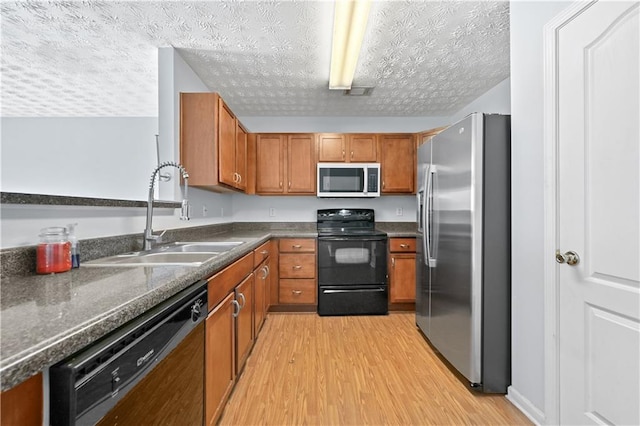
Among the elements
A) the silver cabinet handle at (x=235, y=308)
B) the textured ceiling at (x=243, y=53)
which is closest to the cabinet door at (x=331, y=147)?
the textured ceiling at (x=243, y=53)

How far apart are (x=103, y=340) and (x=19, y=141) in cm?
378

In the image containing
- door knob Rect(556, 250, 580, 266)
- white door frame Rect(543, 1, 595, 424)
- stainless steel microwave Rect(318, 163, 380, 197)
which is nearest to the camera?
door knob Rect(556, 250, 580, 266)

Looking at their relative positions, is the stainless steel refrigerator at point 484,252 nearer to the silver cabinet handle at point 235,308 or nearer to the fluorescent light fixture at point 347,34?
the fluorescent light fixture at point 347,34

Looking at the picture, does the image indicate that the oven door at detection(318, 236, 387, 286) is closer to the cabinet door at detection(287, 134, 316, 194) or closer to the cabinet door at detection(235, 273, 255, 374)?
the cabinet door at detection(287, 134, 316, 194)

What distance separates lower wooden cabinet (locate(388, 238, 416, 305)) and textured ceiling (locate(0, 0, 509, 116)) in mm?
1716

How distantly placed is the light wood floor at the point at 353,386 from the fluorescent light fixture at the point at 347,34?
2334mm

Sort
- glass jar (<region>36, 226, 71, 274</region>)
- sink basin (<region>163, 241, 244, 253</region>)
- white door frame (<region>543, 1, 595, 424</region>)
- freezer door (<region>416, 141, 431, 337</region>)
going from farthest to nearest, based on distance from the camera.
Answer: freezer door (<region>416, 141, 431, 337</region>), sink basin (<region>163, 241, 244, 253</region>), white door frame (<region>543, 1, 595, 424</region>), glass jar (<region>36, 226, 71, 274</region>)

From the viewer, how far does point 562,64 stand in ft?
4.48

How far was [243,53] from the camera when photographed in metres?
2.37

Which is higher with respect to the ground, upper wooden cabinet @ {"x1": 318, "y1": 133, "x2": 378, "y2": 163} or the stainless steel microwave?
upper wooden cabinet @ {"x1": 318, "y1": 133, "x2": 378, "y2": 163}

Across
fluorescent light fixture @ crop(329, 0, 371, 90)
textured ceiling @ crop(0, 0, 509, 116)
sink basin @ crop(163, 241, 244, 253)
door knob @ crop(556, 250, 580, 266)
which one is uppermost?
textured ceiling @ crop(0, 0, 509, 116)

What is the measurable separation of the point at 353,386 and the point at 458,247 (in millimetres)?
1170

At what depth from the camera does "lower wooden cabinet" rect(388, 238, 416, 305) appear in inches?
129

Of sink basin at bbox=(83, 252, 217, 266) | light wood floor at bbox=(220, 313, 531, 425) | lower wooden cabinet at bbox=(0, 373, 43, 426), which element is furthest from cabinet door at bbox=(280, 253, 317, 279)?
lower wooden cabinet at bbox=(0, 373, 43, 426)
